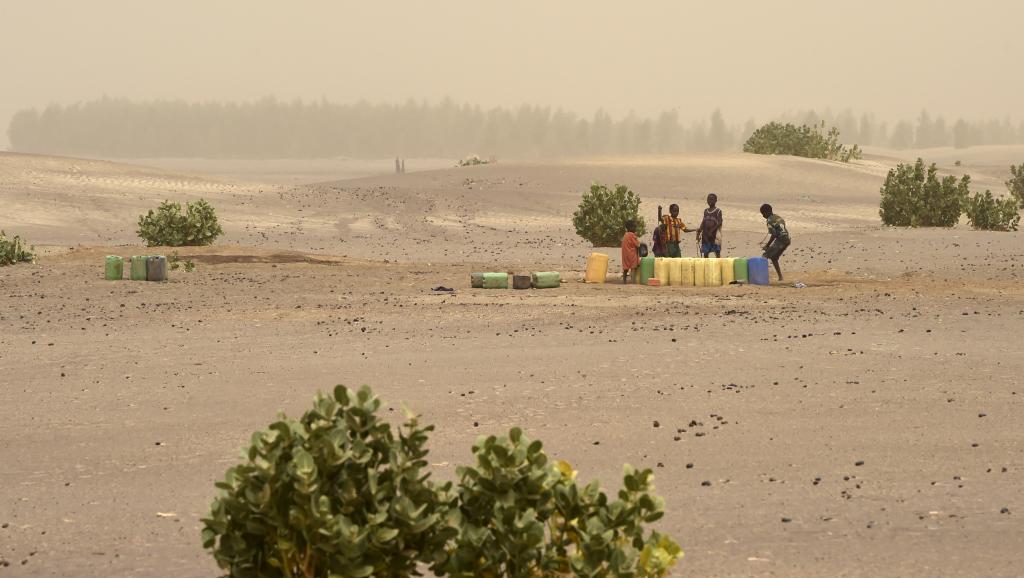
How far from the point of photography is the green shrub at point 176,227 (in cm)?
3222

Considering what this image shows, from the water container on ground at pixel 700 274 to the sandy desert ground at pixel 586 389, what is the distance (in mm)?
767

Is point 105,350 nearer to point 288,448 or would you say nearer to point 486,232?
point 288,448

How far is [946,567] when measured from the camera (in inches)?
285

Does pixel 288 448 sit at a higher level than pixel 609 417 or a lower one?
higher

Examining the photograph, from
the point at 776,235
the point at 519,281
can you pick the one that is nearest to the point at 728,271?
the point at 776,235

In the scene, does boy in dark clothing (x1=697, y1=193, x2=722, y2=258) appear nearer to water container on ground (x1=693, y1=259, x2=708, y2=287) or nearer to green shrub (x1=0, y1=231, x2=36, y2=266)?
water container on ground (x1=693, y1=259, x2=708, y2=287)

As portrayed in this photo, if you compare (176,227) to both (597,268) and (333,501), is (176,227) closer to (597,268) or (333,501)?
(597,268)

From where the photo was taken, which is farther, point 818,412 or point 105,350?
point 105,350

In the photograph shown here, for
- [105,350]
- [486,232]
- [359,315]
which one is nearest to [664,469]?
[105,350]

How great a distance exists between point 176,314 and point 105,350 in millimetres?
3798

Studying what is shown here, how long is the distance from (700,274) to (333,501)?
63.5 ft

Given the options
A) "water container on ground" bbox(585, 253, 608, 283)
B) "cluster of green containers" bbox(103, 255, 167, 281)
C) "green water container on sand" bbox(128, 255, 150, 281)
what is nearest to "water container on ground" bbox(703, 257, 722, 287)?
"water container on ground" bbox(585, 253, 608, 283)

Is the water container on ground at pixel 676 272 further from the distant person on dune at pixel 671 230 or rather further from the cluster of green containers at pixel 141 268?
the cluster of green containers at pixel 141 268

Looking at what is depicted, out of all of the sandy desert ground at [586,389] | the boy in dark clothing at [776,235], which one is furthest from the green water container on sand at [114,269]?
the boy in dark clothing at [776,235]
